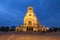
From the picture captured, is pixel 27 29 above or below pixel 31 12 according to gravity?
below

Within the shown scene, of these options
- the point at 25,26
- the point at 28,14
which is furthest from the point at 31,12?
the point at 25,26

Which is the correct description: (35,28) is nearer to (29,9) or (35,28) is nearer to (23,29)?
(23,29)

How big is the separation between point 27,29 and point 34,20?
304 inches

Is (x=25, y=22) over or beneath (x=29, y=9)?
beneath

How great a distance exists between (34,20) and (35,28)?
791 centimetres

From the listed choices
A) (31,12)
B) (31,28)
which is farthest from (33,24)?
(31,12)

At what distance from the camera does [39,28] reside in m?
148

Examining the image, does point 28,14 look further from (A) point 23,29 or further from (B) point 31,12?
(A) point 23,29

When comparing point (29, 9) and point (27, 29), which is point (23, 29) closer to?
point (27, 29)

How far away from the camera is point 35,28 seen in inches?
5807

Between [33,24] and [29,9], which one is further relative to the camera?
[29,9]

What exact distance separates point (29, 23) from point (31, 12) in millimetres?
11220

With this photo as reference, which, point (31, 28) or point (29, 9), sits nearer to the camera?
point (31, 28)

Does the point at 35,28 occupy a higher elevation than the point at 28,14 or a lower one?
lower
